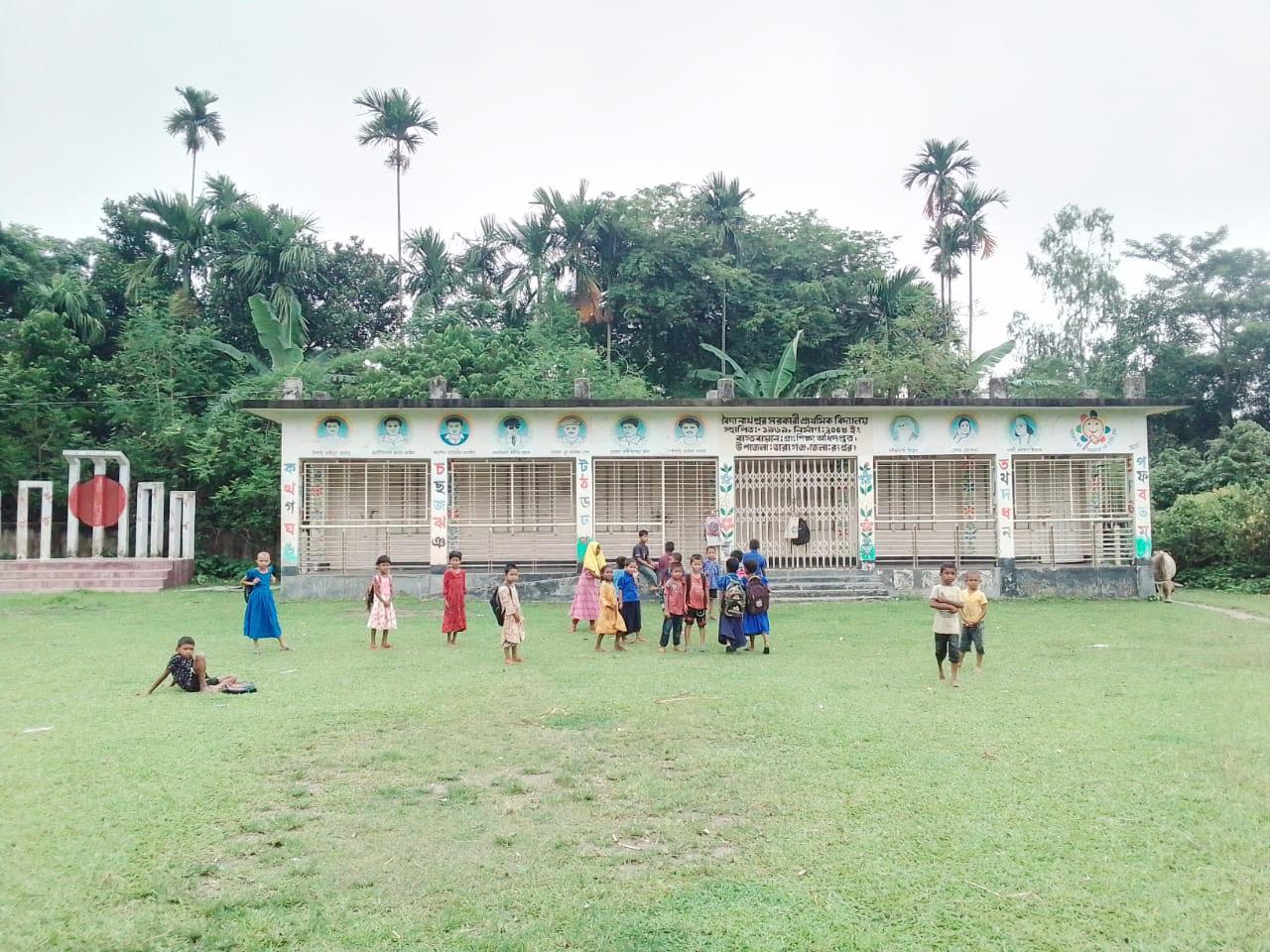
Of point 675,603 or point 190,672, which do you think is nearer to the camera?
point 190,672

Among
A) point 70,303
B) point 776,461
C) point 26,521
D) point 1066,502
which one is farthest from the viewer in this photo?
point 70,303

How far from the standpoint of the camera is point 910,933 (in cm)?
357

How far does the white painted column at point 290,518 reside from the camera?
17.3m

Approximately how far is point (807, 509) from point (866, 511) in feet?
3.63

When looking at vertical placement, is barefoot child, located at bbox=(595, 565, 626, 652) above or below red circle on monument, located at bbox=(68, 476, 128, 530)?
below

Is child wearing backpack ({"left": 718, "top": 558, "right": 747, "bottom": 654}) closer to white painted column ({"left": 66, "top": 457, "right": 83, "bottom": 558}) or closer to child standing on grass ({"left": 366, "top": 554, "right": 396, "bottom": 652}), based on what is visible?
child standing on grass ({"left": 366, "top": 554, "right": 396, "bottom": 652})

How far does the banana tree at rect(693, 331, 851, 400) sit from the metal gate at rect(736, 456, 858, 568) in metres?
5.59

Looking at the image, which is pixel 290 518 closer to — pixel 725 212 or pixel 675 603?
pixel 675 603

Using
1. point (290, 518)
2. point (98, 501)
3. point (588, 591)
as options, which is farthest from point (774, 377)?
point (98, 501)

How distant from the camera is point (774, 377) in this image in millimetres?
27016

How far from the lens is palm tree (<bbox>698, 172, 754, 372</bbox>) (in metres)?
30.6

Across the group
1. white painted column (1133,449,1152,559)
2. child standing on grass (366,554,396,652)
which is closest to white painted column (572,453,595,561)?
child standing on grass (366,554,396,652)

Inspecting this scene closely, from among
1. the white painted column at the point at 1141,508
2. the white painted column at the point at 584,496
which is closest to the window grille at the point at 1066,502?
the white painted column at the point at 1141,508

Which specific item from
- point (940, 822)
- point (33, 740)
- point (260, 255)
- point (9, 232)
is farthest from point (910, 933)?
point (9, 232)
